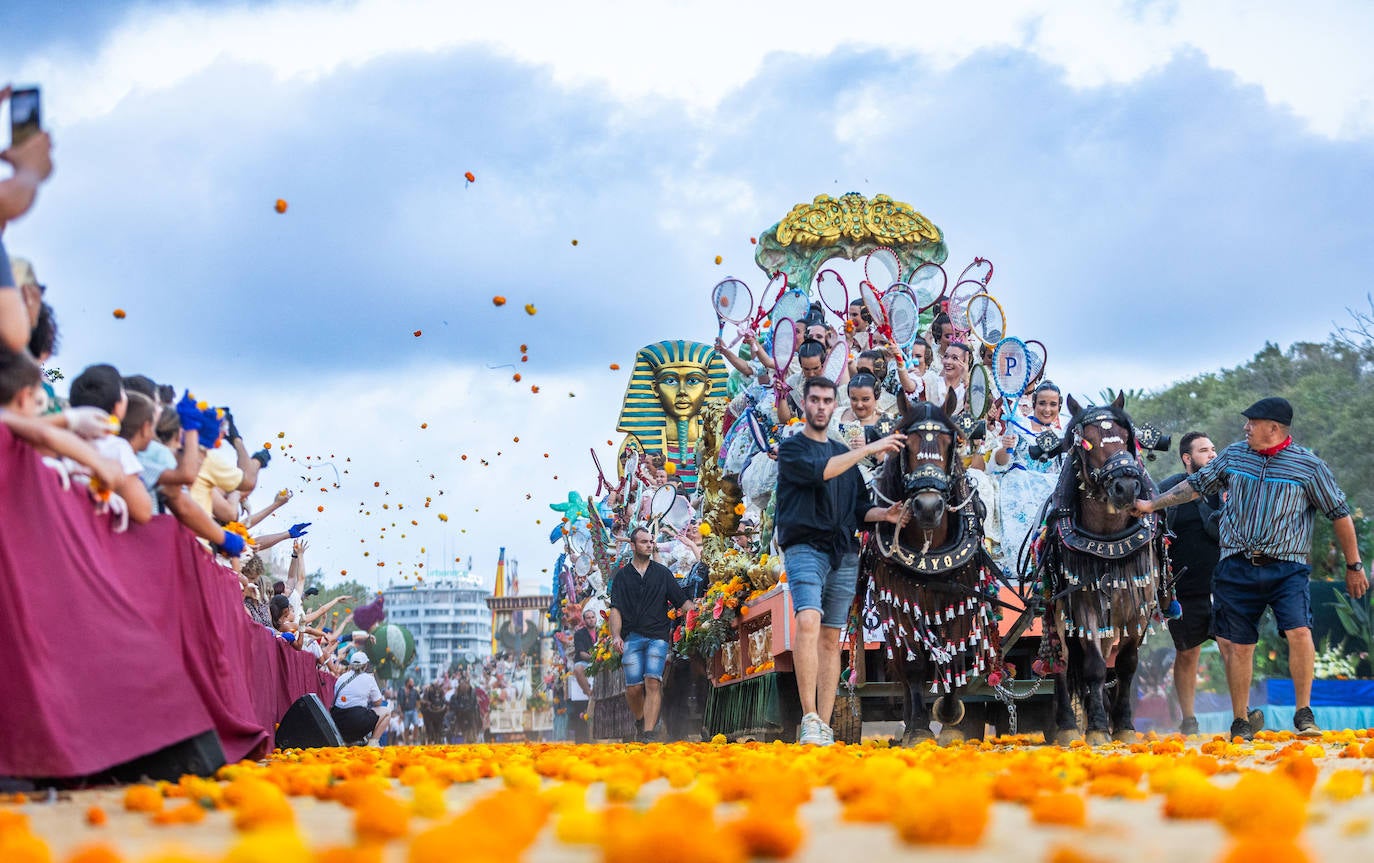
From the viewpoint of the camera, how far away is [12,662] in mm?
4277

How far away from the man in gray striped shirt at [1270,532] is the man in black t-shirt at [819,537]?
5.71 ft

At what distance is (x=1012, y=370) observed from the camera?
13578 millimetres

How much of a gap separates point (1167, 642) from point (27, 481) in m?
42.6

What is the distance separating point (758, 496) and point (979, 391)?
8.35 ft

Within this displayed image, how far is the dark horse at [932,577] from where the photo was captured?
330 inches

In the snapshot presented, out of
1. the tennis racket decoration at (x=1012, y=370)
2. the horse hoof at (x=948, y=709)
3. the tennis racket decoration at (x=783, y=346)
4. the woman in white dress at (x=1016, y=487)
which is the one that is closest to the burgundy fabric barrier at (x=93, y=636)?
the horse hoof at (x=948, y=709)

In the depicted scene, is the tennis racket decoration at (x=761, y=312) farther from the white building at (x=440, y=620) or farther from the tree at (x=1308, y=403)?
the white building at (x=440, y=620)

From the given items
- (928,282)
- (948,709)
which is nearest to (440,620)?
(928,282)

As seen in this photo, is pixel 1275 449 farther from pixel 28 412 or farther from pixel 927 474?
pixel 28 412

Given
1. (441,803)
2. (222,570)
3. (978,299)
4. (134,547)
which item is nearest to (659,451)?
(978,299)

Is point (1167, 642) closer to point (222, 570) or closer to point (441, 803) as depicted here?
point (222, 570)

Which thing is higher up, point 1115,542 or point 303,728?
point 1115,542

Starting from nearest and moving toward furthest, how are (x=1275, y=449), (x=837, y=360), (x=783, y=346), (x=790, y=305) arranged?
(x=1275, y=449) → (x=837, y=360) → (x=783, y=346) → (x=790, y=305)

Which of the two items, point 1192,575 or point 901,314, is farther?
point 901,314
